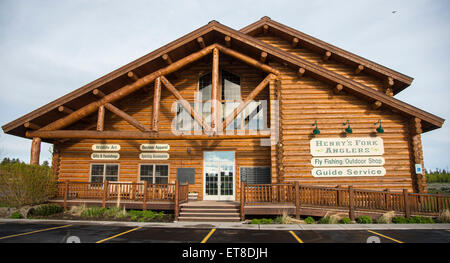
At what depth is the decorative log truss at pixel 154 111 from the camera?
13.8 meters

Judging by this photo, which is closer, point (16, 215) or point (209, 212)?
point (16, 215)

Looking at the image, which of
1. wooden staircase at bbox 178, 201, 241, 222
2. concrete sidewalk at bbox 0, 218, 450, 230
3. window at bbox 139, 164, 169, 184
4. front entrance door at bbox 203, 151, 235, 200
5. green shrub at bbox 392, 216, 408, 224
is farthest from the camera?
window at bbox 139, 164, 169, 184

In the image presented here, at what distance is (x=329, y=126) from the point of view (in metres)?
14.5

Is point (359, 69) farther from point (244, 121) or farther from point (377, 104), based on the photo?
point (244, 121)

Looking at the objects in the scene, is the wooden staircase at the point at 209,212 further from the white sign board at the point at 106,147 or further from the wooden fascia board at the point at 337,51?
the wooden fascia board at the point at 337,51

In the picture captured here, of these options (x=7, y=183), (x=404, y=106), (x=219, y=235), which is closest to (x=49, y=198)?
(x=7, y=183)

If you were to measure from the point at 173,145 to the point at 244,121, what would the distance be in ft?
14.9

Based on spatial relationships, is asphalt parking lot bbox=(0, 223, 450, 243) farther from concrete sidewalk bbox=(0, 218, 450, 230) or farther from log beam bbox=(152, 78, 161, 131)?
log beam bbox=(152, 78, 161, 131)

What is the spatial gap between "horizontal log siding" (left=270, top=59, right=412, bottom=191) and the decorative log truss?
1480 mm

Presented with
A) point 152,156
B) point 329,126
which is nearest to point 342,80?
point 329,126

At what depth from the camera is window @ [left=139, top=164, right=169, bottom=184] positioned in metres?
16.3

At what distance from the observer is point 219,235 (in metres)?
9.16

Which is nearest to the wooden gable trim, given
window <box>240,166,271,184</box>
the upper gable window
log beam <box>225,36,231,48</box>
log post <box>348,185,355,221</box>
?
log beam <box>225,36,231,48</box>
